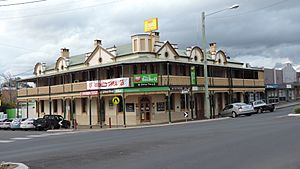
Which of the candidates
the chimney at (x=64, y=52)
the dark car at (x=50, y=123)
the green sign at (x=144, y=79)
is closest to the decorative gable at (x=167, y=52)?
the green sign at (x=144, y=79)

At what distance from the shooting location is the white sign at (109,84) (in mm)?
33531

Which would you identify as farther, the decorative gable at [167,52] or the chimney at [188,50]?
the chimney at [188,50]

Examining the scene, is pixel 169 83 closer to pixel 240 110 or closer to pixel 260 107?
pixel 240 110

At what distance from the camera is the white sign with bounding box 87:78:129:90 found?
33.5 metres

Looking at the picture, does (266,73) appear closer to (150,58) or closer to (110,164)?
(150,58)

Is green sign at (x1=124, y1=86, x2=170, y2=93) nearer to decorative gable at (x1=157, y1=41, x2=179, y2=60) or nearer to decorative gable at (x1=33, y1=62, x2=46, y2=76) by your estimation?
decorative gable at (x1=157, y1=41, x2=179, y2=60)

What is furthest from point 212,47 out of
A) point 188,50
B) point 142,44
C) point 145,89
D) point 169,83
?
point 145,89

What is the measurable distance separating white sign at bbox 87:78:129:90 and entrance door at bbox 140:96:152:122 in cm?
278

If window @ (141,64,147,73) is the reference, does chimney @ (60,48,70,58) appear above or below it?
above

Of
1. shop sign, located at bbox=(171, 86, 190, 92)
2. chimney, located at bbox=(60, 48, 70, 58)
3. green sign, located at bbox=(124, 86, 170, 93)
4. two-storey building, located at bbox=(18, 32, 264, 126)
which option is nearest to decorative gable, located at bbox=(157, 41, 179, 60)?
two-storey building, located at bbox=(18, 32, 264, 126)

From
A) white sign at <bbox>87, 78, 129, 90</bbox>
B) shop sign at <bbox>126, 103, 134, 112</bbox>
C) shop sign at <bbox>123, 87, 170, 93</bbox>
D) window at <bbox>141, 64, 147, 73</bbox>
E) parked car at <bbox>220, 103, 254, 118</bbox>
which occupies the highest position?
window at <bbox>141, 64, 147, 73</bbox>

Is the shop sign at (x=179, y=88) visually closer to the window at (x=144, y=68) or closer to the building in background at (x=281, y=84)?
the window at (x=144, y=68)

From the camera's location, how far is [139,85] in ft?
109

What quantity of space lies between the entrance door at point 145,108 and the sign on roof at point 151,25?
7.94 meters
